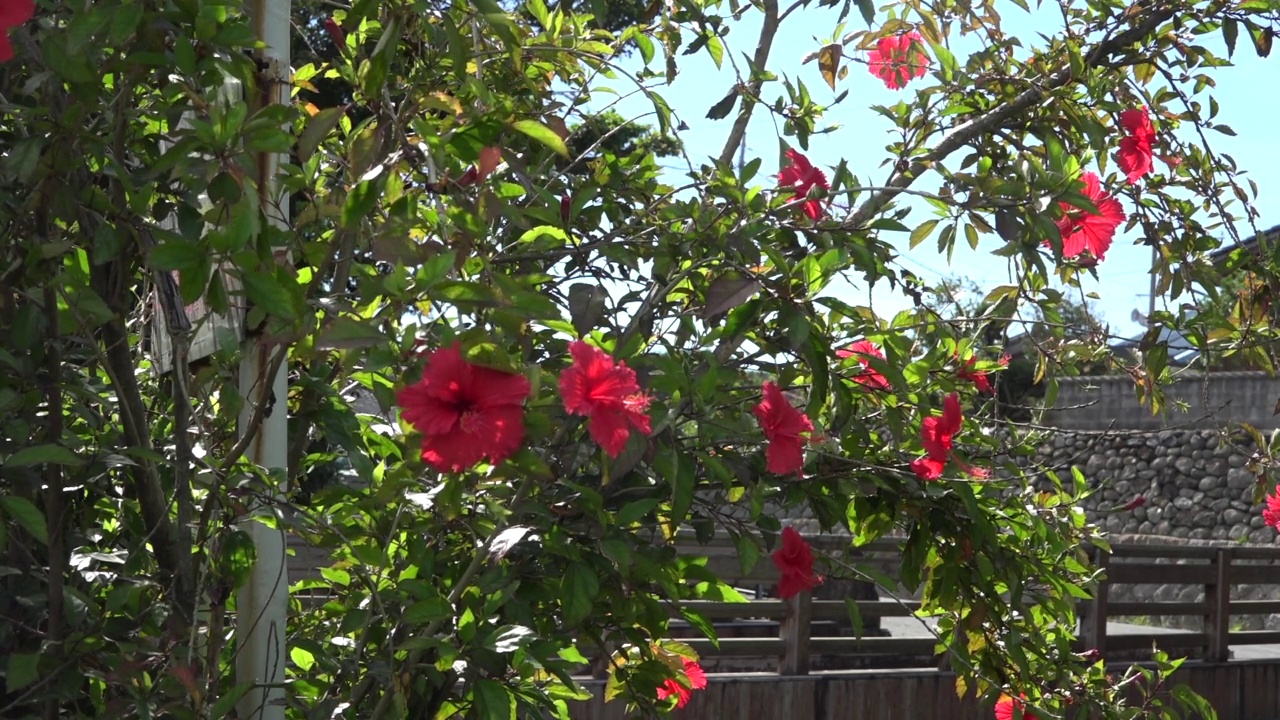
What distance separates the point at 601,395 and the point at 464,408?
0.45 feet

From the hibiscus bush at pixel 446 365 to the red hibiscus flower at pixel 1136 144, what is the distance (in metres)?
0.10

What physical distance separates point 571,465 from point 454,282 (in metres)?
0.40

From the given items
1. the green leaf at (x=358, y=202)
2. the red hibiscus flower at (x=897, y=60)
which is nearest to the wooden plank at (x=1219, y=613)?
the red hibiscus flower at (x=897, y=60)

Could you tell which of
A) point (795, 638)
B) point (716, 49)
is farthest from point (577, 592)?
point (795, 638)

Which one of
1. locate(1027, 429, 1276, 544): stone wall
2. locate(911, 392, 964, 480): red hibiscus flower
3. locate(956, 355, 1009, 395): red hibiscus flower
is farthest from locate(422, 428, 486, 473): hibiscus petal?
locate(1027, 429, 1276, 544): stone wall

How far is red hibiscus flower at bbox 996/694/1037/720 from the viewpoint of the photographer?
6.87 feet

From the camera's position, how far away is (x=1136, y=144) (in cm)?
226

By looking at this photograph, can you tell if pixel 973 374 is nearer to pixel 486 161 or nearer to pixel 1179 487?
pixel 486 161

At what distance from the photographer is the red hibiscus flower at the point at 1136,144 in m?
2.23

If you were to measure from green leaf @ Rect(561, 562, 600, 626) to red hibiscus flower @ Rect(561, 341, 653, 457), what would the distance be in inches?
10.2

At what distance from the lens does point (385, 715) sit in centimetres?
148

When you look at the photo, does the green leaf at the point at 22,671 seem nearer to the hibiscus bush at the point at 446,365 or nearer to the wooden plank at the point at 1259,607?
the hibiscus bush at the point at 446,365

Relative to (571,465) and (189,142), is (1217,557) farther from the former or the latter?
(189,142)

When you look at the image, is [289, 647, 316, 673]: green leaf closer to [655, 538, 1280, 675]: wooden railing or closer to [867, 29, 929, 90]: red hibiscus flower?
[867, 29, 929, 90]: red hibiscus flower
